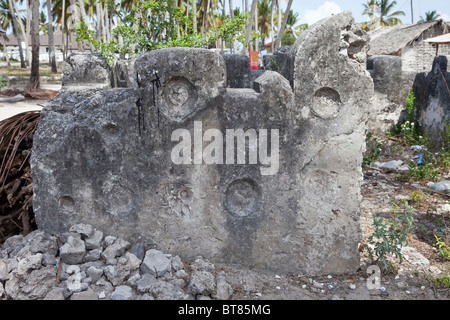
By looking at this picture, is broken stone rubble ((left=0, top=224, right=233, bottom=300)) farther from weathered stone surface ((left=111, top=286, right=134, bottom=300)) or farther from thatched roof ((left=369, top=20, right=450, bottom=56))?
thatched roof ((left=369, top=20, right=450, bottom=56))

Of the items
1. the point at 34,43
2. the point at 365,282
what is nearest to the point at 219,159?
the point at 365,282

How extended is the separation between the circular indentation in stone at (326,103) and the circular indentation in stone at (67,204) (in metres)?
2.00

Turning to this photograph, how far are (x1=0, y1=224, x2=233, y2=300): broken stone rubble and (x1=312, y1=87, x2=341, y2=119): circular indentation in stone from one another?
1432 mm

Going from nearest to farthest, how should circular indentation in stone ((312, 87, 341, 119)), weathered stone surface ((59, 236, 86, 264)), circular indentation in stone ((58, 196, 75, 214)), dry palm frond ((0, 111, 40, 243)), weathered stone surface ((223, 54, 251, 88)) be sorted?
weathered stone surface ((59, 236, 86, 264)) → circular indentation in stone ((312, 87, 341, 119)) → circular indentation in stone ((58, 196, 75, 214)) → dry palm frond ((0, 111, 40, 243)) → weathered stone surface ((223, 54, 251, 88))

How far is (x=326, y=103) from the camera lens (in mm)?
2875

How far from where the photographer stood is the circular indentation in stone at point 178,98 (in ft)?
9.26

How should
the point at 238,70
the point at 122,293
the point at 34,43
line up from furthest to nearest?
the point at 34,43 < the point at 238,70 < the point at 122,293

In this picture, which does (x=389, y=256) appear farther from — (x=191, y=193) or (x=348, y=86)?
(x=191, y=193)

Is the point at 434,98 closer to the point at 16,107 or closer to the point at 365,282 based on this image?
the point at 365,282

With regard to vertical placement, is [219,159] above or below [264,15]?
below

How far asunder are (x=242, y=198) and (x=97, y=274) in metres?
1.18

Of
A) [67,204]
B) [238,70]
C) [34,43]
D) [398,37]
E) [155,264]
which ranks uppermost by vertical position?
[398,37]

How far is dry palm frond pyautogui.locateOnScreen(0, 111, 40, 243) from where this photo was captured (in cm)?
335

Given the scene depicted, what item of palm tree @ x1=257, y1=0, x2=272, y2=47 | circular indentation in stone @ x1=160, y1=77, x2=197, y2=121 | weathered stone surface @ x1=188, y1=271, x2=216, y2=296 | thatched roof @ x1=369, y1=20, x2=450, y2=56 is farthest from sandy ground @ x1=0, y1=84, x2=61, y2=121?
palm tree @ x1=257, y1=0, x2=272, y2=47
